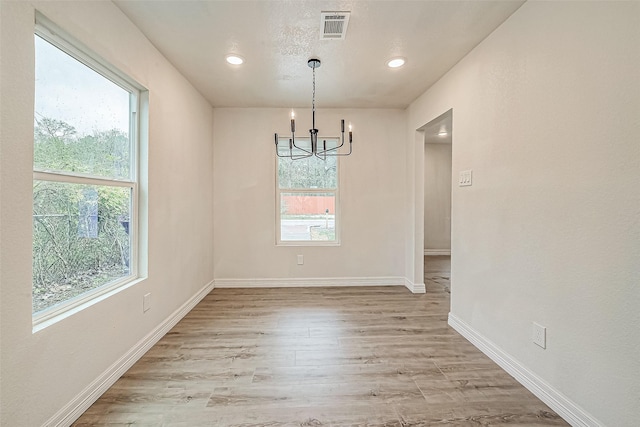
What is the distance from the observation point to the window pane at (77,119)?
1484 millimetres

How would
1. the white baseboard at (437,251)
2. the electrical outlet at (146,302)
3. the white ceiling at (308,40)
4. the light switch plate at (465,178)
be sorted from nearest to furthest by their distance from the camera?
the white ceiling at (308,40) < the electrical outlet at (146,302) < the light switch plate at (465,178) < the white baseboard at (437,251)

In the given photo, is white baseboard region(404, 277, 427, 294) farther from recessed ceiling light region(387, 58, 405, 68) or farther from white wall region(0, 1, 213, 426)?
white wall region(0, 1, 213, 426)

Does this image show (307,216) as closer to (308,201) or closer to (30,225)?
(308,201)

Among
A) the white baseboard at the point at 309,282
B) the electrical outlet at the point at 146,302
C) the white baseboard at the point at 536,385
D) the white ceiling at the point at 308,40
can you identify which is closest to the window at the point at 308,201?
the white baseboard at the point at 309,282

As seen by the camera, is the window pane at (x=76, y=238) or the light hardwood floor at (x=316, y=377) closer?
the window pane at (x=76, y=238)

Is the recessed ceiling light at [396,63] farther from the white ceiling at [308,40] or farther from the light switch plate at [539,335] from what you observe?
the light switch plate at [539,335]

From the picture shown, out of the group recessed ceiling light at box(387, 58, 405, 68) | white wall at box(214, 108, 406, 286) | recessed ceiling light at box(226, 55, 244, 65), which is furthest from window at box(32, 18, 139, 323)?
recessed ceiling light at box(387, 58, 405, 68)

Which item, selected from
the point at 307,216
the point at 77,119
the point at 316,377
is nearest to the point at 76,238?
the point at 77,119

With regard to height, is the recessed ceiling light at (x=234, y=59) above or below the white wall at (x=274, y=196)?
above

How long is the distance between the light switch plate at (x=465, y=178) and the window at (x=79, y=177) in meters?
2.79

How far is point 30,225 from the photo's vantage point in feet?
4.45

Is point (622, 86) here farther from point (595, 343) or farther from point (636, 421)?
point (636, 421)

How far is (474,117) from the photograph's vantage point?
2.46 metres

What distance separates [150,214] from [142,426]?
1474 millimetres
